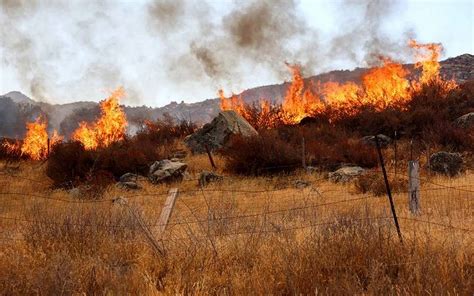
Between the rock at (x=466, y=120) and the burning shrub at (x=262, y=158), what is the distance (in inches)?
295

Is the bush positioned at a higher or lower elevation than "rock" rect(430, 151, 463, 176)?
higher

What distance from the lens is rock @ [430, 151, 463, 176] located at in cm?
1334

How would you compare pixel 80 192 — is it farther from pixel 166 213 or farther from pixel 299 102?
pixel 299 102

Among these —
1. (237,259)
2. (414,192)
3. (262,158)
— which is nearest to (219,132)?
(262,158)

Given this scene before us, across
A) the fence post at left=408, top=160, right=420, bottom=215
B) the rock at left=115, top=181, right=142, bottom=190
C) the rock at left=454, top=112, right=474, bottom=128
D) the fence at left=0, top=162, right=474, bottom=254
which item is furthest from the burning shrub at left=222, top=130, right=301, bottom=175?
the fence post at left=408, top=160, right=420, bottom=215

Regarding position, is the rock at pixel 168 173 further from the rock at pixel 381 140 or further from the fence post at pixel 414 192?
the fence post at pixel 414 192

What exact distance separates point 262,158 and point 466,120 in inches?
367

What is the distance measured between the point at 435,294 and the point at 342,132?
687 inches

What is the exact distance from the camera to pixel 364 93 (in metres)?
25.4

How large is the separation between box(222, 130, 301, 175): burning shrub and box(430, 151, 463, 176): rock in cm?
447

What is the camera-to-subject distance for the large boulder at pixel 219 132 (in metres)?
20.4

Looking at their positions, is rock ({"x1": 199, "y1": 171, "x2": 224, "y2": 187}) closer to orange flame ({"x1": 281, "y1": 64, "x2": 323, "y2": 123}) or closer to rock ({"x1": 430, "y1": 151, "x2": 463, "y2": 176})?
rock ({"x1": 430, "y1": 151, "x2": 463, "y2": 176})

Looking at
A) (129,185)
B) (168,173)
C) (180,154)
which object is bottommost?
(129,185)

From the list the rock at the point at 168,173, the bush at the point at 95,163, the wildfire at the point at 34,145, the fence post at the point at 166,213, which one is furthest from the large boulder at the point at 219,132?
the fence post at the point at 166,213
